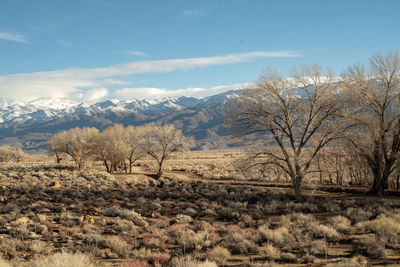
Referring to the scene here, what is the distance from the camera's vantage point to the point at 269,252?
9.91 meters

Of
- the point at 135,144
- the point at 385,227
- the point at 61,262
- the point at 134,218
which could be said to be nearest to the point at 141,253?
the point at 61,262

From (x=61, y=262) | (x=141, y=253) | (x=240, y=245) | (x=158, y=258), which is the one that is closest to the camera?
(x=61, y=262)

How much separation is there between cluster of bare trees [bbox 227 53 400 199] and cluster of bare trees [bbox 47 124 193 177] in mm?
24531

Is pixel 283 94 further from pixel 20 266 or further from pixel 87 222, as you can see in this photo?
pixel 20 266

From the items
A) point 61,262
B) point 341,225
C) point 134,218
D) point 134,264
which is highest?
point 61,262

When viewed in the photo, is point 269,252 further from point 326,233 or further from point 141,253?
point 141,253

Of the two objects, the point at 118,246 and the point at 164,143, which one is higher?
the point at 164,143

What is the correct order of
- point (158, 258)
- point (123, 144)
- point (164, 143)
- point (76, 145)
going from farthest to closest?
point (76, 145) < point (123, 144) < point (164, 143) < point (158, 258)

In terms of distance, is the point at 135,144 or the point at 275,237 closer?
the point at 275,237

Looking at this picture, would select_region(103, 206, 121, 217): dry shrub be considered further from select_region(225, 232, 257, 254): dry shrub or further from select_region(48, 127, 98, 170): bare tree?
select_region(48, 127, 98, 170): bare tree

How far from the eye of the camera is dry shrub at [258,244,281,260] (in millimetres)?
9609

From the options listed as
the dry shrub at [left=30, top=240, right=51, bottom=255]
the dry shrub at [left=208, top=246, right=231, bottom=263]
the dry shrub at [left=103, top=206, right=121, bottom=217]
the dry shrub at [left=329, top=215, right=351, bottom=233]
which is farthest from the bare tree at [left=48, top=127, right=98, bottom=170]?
the dry shrub at [left=208, top=246, right=231, bottom=263]

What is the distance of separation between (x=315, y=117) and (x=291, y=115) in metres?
1.60

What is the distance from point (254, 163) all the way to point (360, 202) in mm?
7966
